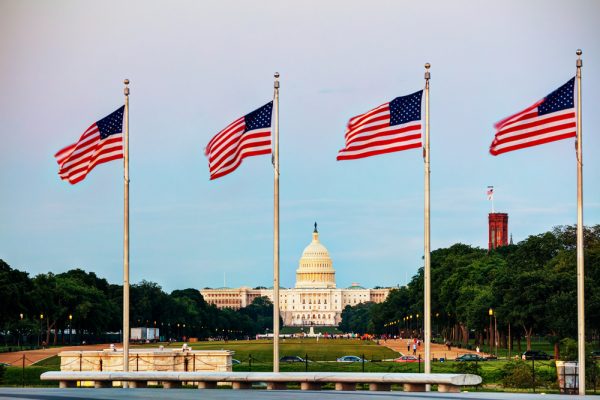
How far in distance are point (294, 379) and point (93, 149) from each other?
43.9 feet

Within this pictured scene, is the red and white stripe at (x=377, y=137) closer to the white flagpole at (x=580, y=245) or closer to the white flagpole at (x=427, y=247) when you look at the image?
the white flagpole at (x=427, y=247)

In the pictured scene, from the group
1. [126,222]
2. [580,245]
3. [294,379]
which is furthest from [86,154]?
[580,245]

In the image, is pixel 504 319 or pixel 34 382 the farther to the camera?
pixel 504 319

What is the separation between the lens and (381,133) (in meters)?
46.5

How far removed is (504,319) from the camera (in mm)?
122562

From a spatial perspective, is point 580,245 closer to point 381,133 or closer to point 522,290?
point 381,133

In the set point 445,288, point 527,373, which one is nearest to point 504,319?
point 445,288

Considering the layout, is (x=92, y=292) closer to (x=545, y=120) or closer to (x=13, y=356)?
(x=13, y=356)

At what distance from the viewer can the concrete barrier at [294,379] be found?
145ft

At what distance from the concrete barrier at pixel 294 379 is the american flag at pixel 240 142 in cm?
775

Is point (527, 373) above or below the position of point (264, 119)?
below

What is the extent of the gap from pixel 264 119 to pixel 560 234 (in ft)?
421

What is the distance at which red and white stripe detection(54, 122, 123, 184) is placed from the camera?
50719 mm

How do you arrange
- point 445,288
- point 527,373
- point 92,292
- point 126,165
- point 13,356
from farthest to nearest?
point 92,292 < point 445,288 < point 13,356 < point 527,373 < point 126,165
